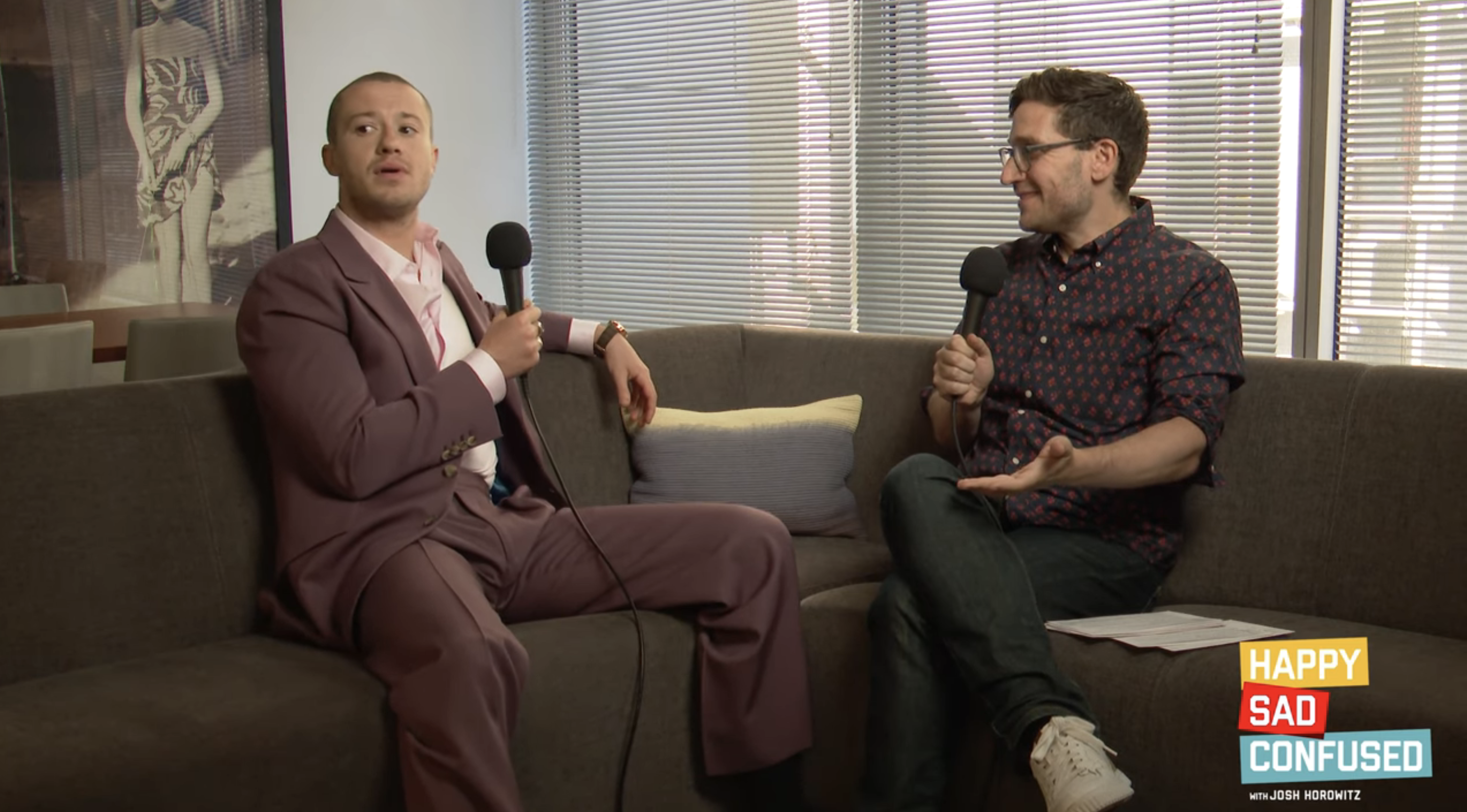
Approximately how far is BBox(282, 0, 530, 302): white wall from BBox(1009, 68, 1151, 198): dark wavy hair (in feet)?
8.14

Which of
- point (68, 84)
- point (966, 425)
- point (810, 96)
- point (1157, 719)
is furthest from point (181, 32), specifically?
point (1157, 719)

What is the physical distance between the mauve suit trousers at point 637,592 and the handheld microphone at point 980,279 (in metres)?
0.51

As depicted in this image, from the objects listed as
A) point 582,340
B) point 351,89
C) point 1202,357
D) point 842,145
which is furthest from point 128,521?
point 842,145

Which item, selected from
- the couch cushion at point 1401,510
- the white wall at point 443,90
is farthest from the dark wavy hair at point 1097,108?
the white wall at point 443,90

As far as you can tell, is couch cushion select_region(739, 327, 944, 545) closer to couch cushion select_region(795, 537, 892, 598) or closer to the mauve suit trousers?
couch cushion select_region(795, 537, 892, 598)

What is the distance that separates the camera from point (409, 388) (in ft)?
7.47

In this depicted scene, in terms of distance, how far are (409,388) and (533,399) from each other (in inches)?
23.6

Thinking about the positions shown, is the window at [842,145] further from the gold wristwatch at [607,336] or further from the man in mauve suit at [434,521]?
the man in mauve suit at [434,521]

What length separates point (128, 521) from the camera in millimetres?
2232

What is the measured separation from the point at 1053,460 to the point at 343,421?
111cm

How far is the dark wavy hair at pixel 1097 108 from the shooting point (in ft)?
8.32

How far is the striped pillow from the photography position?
298 centimetres

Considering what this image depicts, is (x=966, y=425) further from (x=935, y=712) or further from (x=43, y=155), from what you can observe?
(x=43, y=155)

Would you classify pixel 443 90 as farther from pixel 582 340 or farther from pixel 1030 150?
pixel 1030 150
